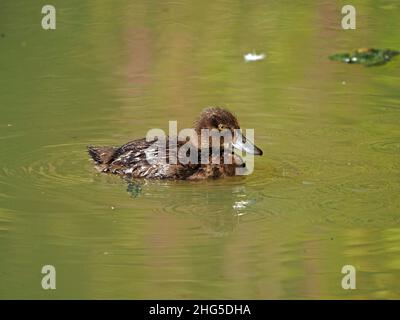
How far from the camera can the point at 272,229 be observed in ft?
28.6

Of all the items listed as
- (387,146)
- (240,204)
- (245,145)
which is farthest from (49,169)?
(387,146)

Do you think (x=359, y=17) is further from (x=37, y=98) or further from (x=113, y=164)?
(x=113, y=164)

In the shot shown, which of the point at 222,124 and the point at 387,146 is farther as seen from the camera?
the point at 387,146

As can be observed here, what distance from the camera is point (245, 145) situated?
10.3m

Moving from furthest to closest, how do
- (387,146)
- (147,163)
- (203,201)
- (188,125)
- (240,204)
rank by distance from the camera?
(188,125) < (387,146) < (147,163) < (203,201) < (240,204)

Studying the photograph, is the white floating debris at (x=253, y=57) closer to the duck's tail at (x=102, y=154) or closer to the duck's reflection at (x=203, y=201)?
the duck's tail at (x=102, y=154)

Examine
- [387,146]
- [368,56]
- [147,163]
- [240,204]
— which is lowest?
[240,204]

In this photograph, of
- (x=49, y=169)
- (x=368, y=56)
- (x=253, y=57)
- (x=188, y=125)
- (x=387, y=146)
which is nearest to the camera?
(x=49, y=169)

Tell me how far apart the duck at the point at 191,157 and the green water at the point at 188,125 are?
15cm

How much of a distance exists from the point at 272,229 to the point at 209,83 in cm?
440

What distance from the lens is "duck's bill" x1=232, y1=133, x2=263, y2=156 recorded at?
33.5 ft

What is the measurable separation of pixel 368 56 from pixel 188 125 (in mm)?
2845

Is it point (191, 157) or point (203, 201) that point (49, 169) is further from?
point (203, 201)

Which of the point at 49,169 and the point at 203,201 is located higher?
the point at 49,169
